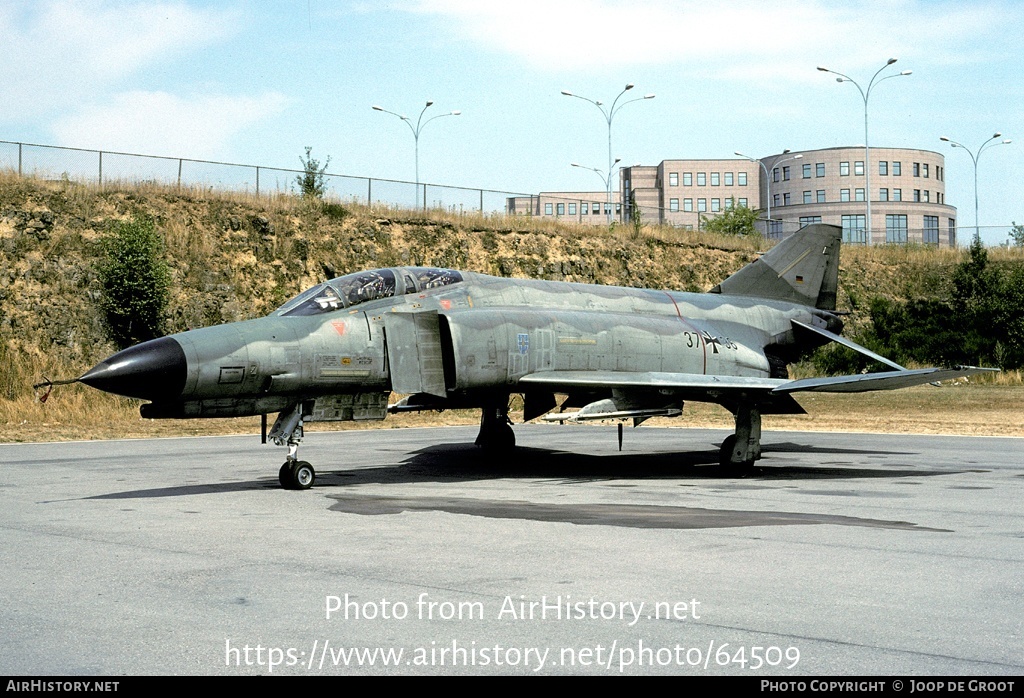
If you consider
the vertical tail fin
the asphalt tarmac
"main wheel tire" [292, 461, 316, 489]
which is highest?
the vertical tail fin

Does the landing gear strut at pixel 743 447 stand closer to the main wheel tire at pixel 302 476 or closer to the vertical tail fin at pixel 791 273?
the vertical tail fin at pixel 791 273

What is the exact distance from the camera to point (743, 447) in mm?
15688

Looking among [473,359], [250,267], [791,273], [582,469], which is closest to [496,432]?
[582,469]

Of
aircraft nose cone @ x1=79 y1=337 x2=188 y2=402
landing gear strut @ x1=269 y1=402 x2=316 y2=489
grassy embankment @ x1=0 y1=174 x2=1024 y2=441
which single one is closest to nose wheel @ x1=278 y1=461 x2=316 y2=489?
landing gear strut @ x1=269 y1=402 x2=316 y2=489

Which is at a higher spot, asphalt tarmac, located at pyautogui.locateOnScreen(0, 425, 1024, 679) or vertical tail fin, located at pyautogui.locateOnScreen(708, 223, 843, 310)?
vertical tail fin, located at pyautogui.locateOnScreen(708, 223, 843, 310)

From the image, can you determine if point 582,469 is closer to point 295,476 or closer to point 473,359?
point 473,359

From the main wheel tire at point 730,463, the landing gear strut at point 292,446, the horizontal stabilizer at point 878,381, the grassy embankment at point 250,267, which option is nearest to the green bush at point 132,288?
the grassy embankment at point 250,267

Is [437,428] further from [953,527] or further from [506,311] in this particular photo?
[953,527]

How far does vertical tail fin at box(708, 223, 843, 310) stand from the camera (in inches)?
810

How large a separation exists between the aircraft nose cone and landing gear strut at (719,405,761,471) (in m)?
8.37

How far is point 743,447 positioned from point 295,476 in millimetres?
7033

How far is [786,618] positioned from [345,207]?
38.0 m

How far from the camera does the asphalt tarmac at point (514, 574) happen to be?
5.20 metres

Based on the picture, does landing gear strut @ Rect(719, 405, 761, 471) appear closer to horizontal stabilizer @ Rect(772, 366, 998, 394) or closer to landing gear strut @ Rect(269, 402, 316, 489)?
horizontal stabilizer @ Rect(772, 366, 998, 394)
